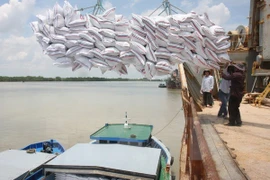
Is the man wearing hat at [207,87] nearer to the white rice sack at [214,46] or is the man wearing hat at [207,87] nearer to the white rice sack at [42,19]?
the white rice sack at [214,46]

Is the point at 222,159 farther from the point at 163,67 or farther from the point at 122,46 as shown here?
the point at 122,46

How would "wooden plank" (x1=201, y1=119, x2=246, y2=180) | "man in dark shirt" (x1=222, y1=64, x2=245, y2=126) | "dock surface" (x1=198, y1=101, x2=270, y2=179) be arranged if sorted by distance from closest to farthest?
"wooden plank" (x1=201, y1=119, x2=246, y2=180) < "dock surface" (x1=198, y1=101, x2=270, y2=179) < "man in dark shirt" (x1=222, y1=64, x2=245, y2=126)

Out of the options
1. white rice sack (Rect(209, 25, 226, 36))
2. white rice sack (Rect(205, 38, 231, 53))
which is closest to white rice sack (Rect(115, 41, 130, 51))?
white rice sack (Rect(205, 38, 231, 53))

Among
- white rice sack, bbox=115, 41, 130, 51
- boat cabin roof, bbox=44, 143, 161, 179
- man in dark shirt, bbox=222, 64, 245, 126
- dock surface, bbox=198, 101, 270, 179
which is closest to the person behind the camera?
dock surface, bbox=198, 101, 270, 179

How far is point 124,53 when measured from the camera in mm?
2840

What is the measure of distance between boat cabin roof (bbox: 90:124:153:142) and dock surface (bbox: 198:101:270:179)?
125cm

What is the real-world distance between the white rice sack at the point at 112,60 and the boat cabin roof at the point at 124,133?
219 centimetres

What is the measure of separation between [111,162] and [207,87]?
3087 mm

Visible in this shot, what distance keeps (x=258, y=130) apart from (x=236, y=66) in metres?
1.02

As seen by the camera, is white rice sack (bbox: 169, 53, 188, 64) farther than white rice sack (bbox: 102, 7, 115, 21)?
Yes

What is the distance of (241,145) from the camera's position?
114 inches

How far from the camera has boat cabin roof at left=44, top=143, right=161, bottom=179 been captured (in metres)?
2.75

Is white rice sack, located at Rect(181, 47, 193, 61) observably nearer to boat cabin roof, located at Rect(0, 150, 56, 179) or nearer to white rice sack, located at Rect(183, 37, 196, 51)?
white rice sack, located at Rect(183, 37, 196, 51)

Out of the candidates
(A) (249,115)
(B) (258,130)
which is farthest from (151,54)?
(A) (249,115)
